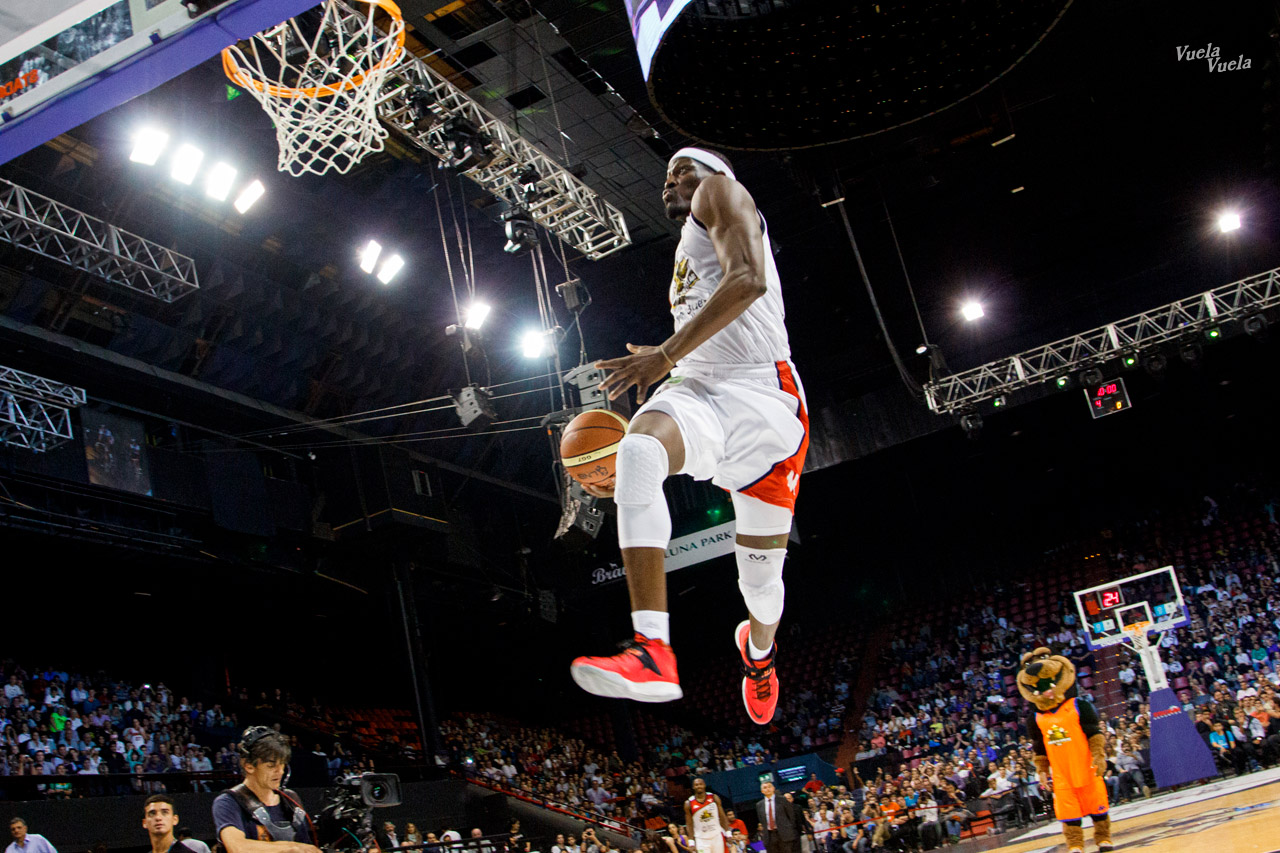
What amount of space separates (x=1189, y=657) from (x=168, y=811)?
17052 millimetres

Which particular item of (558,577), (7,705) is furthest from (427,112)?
(558,577)

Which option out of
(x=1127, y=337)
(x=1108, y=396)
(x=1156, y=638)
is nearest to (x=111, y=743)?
(x=1108, y=396)

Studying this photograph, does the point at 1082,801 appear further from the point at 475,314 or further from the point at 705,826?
the point at 475,314

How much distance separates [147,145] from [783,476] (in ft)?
35.6

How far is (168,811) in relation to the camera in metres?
4.35

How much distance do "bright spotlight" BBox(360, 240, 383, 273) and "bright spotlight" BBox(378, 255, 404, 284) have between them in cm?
15

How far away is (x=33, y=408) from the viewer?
12672mm

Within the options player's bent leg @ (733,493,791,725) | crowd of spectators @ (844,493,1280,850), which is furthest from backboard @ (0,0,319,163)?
crowd of spectators @ (844,493,1280,850)

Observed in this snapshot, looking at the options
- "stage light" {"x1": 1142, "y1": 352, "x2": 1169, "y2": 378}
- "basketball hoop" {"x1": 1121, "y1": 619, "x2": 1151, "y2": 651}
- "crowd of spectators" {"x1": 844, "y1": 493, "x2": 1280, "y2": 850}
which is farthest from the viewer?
"stage light" {"x1": 1142, "y1": 352, "x2": 1169, "y2": 378}

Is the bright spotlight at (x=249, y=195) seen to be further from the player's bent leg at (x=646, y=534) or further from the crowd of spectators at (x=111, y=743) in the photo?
the player's bent leg at (x=646, y=534)

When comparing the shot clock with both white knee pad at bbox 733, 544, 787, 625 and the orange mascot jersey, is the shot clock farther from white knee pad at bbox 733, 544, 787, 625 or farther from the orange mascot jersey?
white knee pad at bbox 733, 544, 787, 625

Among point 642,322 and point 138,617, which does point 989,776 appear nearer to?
point 642,322

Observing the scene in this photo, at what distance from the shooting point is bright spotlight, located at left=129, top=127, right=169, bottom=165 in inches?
436

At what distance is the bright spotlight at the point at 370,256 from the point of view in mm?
14117
